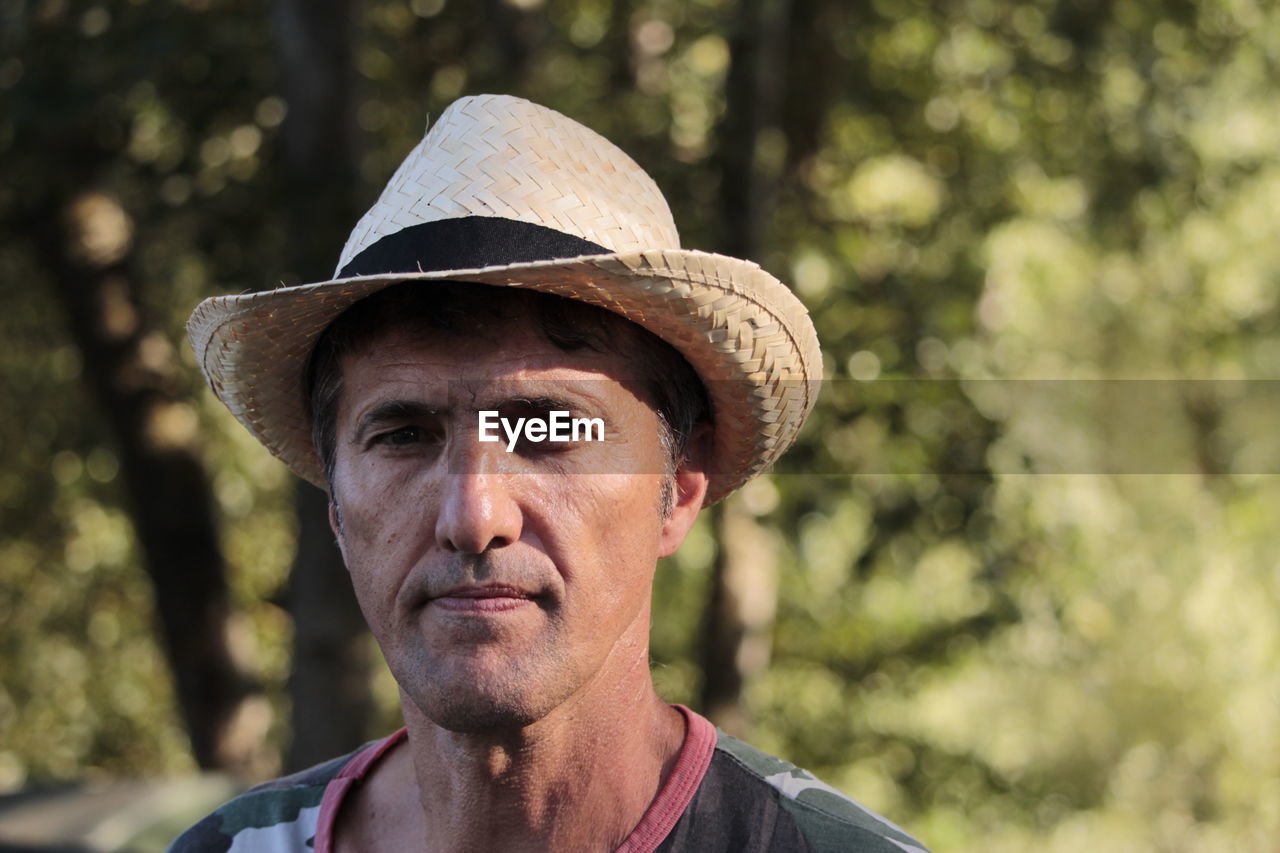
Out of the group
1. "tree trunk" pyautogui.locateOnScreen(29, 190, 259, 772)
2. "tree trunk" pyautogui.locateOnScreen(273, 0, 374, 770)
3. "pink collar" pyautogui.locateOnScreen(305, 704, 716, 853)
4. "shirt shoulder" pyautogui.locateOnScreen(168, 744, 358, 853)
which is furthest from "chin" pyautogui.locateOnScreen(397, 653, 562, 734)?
"tree trunk" pyautogui.locateOnScreen(29, 190, 259, 772)

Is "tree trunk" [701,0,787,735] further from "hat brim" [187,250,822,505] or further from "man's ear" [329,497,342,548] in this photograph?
"man's ear" [329,497,342,548]

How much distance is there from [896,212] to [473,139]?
228 inches

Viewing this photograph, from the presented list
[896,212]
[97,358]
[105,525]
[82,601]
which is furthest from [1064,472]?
[82,601]

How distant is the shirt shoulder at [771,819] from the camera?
1.90 metres

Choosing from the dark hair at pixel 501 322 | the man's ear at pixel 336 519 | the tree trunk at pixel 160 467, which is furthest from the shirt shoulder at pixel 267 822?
the tree trunk at pixel 160 467

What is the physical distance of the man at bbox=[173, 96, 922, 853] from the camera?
70.2 inches

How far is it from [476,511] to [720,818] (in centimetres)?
56

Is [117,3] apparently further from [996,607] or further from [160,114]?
[996,607]

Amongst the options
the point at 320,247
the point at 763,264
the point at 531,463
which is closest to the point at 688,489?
the point at 531,463

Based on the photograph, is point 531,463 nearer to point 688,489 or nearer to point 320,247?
point 688,489

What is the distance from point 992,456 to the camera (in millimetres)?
6676

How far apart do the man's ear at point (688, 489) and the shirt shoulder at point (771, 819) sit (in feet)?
1.01

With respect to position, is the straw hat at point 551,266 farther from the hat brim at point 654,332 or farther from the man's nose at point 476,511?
the man's nose at point 476,511

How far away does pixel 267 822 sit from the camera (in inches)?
85.5
